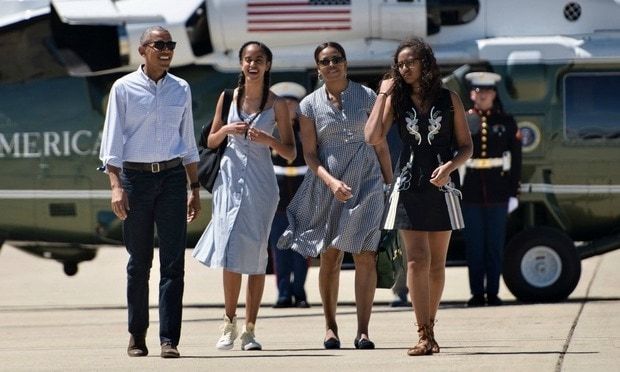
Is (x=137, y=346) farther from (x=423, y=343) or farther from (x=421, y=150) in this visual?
(x=421, y=150)

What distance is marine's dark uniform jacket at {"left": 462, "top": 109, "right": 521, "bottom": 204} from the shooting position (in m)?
12.7

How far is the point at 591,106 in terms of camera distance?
42.5 ft

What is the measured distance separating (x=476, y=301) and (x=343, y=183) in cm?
406

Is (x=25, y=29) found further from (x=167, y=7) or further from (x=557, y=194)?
(x=557, y=194)

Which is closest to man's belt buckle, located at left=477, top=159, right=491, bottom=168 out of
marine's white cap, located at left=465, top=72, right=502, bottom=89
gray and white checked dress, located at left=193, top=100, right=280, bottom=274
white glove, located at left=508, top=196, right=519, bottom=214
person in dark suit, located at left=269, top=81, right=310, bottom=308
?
white glove, located at left=508, top=196, right=519, bottom=214

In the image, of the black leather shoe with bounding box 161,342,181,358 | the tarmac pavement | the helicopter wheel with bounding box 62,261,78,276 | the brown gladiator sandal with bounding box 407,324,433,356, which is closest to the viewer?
the tarmac pavement

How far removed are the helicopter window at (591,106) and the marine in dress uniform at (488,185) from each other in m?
0.52

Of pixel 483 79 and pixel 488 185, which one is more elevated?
pixel 483 79

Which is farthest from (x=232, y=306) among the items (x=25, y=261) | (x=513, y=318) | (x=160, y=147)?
(x=25, y=261)

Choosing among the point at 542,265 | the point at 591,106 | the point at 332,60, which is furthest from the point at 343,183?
the point at 591,106

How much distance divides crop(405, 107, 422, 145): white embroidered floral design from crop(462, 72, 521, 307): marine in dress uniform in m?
4.20

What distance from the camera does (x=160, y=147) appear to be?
861 centimetres

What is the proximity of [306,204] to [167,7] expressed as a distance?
423 cm

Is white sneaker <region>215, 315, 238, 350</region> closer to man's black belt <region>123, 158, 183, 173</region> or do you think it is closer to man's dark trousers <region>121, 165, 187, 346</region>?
man's dark trousers <region>121, 165, 187, 346</region>
